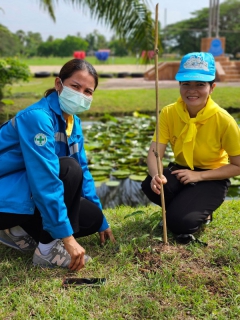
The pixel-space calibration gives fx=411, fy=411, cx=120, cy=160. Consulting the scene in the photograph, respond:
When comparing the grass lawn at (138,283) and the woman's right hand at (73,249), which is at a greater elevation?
the woman's right hand at (73,249)

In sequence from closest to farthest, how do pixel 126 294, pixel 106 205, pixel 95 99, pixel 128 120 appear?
pixel 126 294 → pixel 106 205 → pixel 128 120 → pixel 95 99

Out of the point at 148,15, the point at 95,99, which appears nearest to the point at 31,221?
the point at 148,15

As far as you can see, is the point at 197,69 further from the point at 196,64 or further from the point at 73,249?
the point at 73,249

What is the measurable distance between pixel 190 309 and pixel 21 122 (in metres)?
1.07

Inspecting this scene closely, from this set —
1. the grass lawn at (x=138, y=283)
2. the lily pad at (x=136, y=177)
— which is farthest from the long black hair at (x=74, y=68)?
the lily pad at (x=136, y=177)

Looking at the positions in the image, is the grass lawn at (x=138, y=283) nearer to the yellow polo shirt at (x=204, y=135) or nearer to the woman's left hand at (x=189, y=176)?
the woman's left hand at (x=189, y=176)

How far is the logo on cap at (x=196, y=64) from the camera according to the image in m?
2.13

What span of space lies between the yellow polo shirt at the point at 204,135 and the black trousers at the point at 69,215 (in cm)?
63

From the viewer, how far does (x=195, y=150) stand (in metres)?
2.33

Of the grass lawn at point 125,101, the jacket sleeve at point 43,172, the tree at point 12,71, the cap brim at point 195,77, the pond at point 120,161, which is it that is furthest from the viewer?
the tree at point 12,71

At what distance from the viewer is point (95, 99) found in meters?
9.04

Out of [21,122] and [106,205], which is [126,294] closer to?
[21,122]

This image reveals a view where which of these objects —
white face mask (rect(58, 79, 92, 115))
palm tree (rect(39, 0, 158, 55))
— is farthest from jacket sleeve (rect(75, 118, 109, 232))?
palm tree (rect(39, 0, 158, 55))

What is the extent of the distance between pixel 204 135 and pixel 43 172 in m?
0.96
